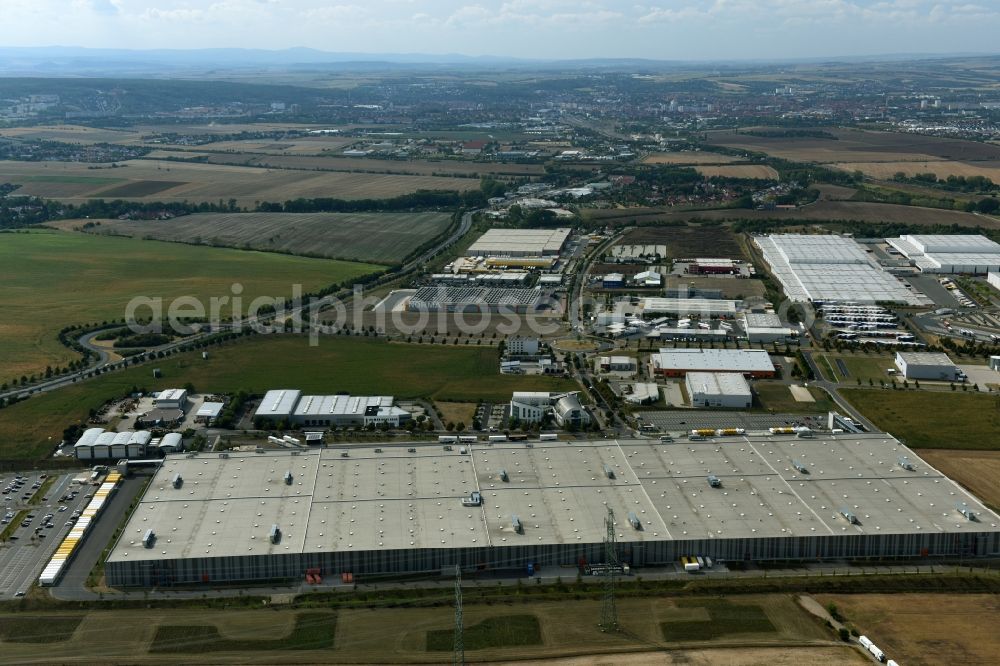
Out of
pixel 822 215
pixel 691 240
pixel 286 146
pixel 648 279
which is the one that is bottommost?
pixel 648 279

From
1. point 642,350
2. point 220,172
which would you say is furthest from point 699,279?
point 220,172

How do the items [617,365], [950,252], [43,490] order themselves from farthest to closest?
1. [950,252]
2. [617,365]
3. [43,490]

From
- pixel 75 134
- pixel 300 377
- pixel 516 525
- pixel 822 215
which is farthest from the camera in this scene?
pixel 75 134

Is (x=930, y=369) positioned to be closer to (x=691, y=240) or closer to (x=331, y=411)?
(x=331, y=411)

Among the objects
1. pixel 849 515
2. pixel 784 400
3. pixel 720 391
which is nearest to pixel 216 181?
pixel 720 391

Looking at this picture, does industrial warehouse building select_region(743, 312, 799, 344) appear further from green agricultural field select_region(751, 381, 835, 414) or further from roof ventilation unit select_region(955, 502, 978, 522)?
roof ventilation unit select_region(955, 502, 978, 522)

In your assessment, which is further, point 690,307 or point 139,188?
point 139,188

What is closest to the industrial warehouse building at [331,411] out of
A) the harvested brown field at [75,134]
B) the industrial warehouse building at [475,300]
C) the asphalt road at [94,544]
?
the asphalt road at [94,544]

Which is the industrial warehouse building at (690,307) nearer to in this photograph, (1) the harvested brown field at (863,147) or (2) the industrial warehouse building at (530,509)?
(2) the industrial warehouse building at (530,509)
